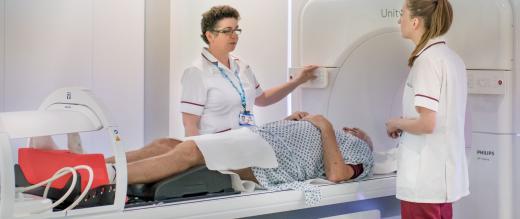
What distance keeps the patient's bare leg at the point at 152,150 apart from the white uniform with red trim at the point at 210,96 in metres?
0.51

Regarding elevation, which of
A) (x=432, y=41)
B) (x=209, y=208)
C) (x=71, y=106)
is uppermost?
(x=432, y=41)

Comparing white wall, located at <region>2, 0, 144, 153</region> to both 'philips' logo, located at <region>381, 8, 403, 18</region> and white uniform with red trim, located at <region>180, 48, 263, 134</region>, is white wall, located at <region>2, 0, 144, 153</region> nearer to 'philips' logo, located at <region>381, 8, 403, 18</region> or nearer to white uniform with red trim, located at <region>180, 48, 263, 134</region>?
white uniform with red trim, located at <region>180, 48, 263, 134</region>

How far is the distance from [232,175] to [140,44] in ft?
7.10

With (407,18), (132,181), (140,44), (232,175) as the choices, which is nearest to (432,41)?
(407,18)

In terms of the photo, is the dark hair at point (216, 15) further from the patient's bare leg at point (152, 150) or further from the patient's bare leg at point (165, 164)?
the patient's bare leg at point (165, 164)

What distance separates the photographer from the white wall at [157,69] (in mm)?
4539

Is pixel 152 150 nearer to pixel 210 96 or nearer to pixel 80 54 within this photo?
pixel 210 96

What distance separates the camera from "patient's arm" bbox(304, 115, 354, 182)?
2758 millimetres

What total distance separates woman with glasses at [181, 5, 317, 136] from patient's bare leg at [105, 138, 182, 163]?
1.67 ft

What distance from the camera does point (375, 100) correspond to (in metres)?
3.51

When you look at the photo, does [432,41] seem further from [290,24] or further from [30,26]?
[30,26]

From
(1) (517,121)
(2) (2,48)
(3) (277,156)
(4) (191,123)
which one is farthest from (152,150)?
(2) (2,48)

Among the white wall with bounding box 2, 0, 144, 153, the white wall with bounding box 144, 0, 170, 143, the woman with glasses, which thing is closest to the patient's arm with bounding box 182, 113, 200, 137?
the woman with glasses

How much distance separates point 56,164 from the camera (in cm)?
221
